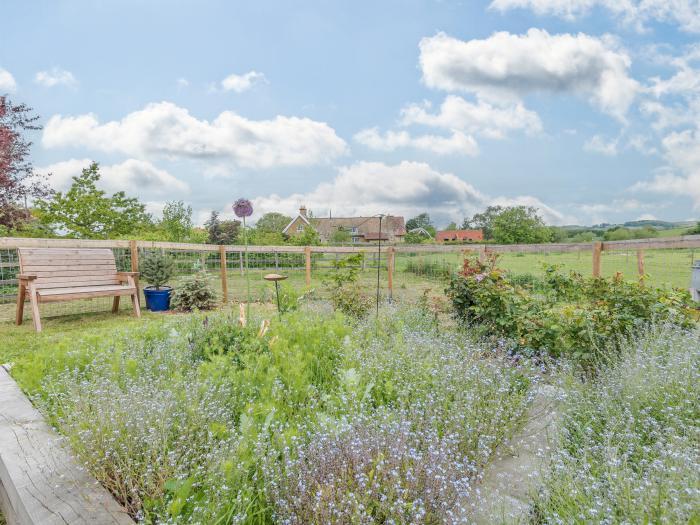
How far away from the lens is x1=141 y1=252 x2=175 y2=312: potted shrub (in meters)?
7.34

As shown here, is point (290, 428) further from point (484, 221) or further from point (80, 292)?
point (484, 221)

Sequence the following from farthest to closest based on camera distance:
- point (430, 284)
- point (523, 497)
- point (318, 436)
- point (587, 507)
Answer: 1. point (430, 284)
2. point (318, 436)
3. point (523, 497)
4. point (587, 507)

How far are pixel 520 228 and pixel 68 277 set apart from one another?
200 feet

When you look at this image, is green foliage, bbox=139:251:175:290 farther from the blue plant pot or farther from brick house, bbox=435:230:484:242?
brick house, bbox=435:230:484:242

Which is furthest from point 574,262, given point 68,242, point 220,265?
point 68,242

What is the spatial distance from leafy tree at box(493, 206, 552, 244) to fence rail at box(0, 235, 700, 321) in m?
52.5

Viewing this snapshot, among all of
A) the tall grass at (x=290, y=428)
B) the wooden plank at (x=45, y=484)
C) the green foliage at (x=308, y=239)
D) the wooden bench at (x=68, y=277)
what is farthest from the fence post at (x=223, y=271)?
the green foliage at (x=308, y=239)

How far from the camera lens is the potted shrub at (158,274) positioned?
7340mm

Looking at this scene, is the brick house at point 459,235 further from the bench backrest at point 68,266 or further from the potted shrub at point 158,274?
the bench backrest at point 68,266

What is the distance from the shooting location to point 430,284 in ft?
25.8

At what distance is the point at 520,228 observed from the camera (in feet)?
196

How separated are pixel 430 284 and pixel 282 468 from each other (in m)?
6.41

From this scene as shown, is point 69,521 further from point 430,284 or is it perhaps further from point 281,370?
point 430,284

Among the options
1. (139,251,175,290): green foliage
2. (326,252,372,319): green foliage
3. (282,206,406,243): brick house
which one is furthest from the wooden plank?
(282,206,406,243): brick house
